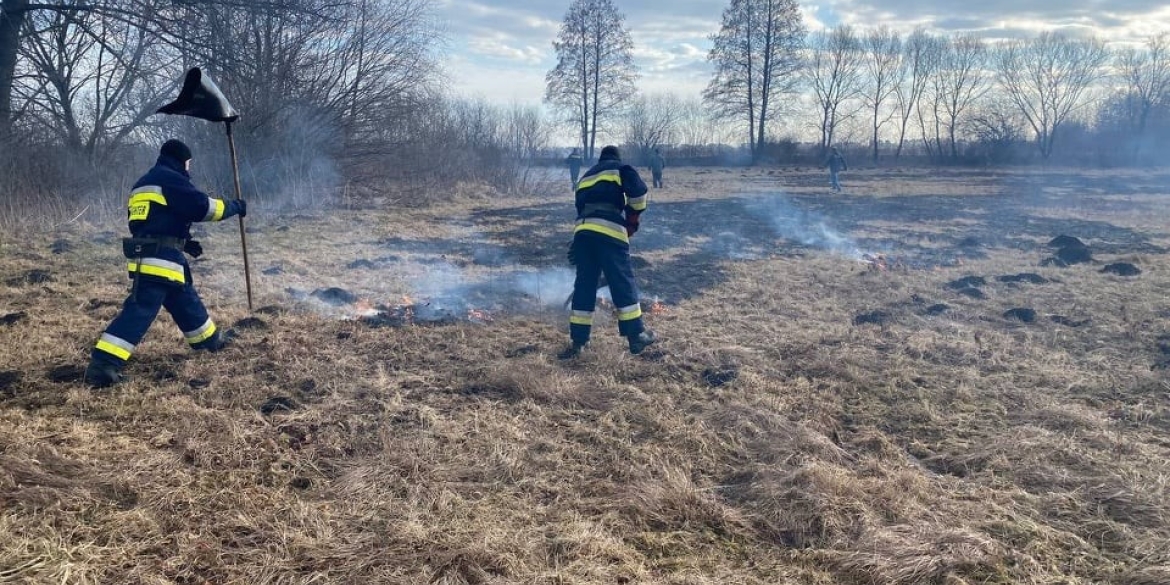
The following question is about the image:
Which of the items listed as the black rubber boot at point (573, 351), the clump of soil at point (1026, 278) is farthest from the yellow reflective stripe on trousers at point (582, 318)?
the clump of soil at point (1026, 278)

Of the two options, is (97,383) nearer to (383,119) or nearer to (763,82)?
(383,119)

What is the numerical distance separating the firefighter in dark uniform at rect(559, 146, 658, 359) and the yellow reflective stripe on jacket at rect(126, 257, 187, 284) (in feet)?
9.33

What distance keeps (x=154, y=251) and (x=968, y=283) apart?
8.61 metres

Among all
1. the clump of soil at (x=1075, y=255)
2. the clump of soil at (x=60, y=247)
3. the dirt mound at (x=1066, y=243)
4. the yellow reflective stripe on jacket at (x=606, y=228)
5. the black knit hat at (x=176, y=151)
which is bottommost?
the clump of soil at (x=1075, y=255)

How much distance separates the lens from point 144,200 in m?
4.38

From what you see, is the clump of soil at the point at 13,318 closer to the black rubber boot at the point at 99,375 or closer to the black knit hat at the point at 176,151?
the black rubber boot at the point at 99,375

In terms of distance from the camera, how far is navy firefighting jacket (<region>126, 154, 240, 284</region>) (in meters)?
4.38

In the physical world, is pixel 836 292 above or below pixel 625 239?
below

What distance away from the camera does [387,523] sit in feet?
9.25

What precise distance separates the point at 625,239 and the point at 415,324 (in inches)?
84.3

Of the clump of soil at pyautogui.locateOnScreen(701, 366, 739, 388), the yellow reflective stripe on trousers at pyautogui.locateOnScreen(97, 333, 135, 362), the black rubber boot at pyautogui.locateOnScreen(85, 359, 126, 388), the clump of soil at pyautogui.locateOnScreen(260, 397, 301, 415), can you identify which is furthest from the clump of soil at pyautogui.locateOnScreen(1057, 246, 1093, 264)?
the black rubber boot at pyautogui.locateOnScreen(85, 359, 126, 388)

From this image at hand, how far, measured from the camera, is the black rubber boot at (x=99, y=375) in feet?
13.7

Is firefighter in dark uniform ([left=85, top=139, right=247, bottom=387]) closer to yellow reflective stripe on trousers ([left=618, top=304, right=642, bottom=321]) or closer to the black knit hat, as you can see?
the black knit hat

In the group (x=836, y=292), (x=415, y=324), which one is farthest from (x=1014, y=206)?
(x=415, y=324)
